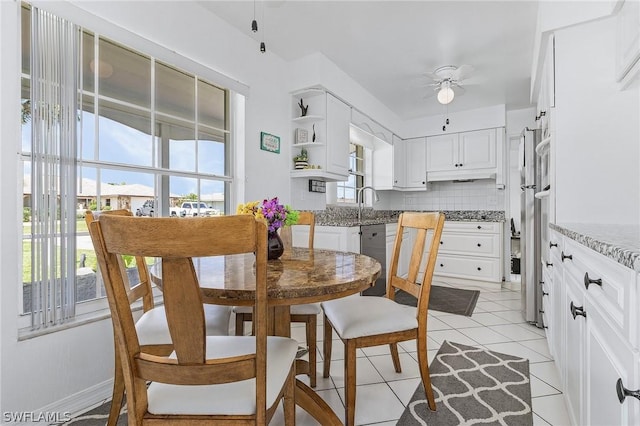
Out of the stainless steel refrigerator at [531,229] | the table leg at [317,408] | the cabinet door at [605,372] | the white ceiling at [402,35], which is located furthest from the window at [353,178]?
the cabinet door at [605,372]

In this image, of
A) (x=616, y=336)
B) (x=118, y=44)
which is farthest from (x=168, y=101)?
(x=616, y=336)

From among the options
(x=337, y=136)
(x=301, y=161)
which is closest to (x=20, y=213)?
(x=301, y=161)

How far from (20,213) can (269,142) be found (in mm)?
1920

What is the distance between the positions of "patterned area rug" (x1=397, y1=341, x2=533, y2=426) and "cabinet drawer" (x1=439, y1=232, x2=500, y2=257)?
7.46ft

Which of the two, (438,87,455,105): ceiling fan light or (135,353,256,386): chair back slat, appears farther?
(438,87,455,105): ceiling fan light

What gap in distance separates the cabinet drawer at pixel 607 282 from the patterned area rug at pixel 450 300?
84.9 inches

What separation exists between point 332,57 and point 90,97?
88.2 inches

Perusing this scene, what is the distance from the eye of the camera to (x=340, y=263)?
4.65ft

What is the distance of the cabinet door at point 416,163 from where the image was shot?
16.4 feet

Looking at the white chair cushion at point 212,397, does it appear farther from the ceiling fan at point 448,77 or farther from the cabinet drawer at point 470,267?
the cabinet drawer at point 470,267

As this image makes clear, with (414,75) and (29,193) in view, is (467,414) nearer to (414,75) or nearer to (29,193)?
(29,193)

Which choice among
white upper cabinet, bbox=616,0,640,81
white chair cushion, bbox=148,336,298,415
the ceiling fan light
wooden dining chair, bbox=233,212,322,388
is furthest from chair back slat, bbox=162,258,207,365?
the ceiling fan light

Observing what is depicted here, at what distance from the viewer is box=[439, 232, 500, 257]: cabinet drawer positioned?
13.5 ft

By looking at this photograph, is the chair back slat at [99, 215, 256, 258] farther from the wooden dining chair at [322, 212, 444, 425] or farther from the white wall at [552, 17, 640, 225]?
the white wall at [552, 17, 640, 225]
